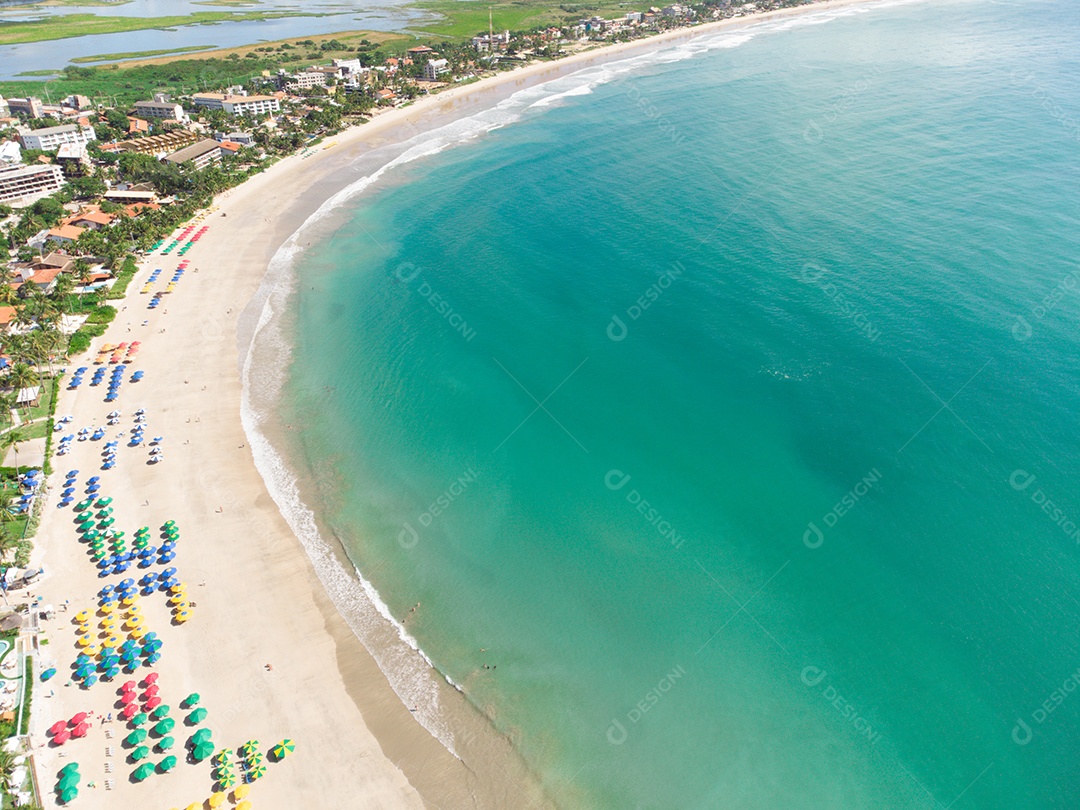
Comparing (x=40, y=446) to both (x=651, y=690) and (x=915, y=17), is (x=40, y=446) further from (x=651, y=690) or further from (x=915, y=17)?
(x=915, y=17)

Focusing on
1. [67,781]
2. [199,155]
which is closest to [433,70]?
[199,155]

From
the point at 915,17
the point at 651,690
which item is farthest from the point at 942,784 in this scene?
the point at 915,17

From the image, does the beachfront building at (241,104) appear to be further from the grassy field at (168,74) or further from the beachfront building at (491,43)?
the beachfront building at (491,43)

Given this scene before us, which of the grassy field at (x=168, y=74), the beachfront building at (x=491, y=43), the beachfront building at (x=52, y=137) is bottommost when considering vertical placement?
the beachfront building at (x=52, y=137)

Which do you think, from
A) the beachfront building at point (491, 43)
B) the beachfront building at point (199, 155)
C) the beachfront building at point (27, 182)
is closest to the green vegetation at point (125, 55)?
the beachfront building at point (491, 43)

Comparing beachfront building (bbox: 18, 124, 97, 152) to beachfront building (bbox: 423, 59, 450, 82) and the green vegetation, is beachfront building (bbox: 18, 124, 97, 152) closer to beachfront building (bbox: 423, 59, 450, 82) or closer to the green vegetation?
beachfront building (bbox: 423, 59, 450, 82)

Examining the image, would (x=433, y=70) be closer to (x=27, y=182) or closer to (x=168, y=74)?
(x=168, y=74)
